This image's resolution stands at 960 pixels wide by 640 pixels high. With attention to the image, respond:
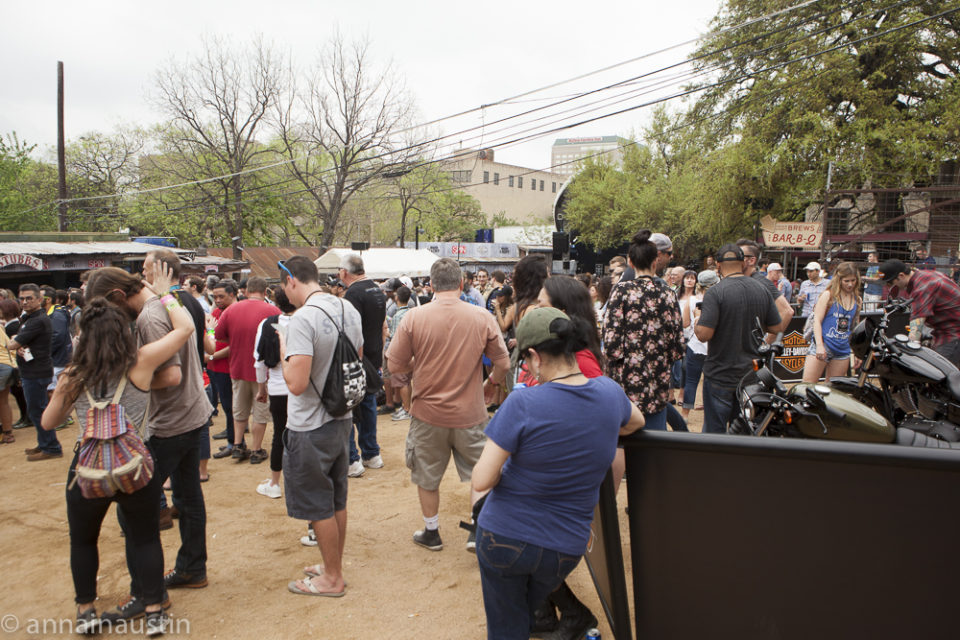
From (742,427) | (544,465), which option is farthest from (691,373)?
(544,465)

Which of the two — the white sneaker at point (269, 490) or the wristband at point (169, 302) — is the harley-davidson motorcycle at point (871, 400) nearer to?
the wristband at point (169, 302)

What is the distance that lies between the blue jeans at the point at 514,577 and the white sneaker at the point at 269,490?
347 centimetres

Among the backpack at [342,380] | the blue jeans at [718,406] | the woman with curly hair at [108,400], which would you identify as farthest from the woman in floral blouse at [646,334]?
the woman with curly hair at [108,400]

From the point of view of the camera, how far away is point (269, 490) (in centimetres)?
510

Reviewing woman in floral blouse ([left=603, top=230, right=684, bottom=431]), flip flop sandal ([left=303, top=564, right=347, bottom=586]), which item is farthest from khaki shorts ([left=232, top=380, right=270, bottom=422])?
woman in floral blouse ([left=603, top=230, right=684, bottom=431])

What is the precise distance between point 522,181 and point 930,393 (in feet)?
230

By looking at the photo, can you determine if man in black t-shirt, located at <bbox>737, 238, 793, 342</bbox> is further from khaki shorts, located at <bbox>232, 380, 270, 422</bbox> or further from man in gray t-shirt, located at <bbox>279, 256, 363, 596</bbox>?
khaki shorts, located at <bbox>232, 380, 270, 422</bbox>

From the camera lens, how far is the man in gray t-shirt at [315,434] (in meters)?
3.21

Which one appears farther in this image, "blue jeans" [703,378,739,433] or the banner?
the banner

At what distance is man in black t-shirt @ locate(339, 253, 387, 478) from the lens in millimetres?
5617

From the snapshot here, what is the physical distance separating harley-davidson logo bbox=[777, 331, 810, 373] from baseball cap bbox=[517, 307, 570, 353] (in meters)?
7.30

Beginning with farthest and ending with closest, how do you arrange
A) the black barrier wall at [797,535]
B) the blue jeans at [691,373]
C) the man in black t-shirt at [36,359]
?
the blue jeans at [691,373] → the man in black t-shirt at [36,359] → the black barrier wall at [797,535]

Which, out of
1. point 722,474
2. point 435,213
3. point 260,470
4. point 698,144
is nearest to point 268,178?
point 435,213

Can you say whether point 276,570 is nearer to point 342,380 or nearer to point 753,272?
point 342,380
